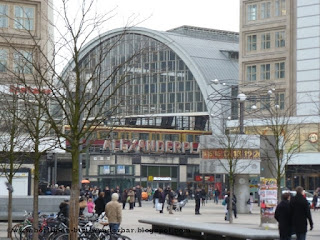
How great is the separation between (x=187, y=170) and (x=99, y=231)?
78408 mm

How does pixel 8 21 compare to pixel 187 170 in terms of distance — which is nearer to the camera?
pixel 8 21

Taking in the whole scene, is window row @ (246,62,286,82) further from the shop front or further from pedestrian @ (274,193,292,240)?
pedestrian @ (274,193,292,240)

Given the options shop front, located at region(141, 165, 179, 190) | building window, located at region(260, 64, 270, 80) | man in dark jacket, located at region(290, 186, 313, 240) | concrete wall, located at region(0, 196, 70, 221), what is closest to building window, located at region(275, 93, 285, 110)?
building window, located at region(260, 64, 270, 80)

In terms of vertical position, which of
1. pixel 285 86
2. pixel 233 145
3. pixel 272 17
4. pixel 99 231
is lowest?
pixel 99 231

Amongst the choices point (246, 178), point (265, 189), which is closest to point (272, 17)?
point (246, 178)

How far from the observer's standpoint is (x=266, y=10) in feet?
290

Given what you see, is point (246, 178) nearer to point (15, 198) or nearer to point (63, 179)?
point (15, 198)

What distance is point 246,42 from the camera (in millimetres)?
90375

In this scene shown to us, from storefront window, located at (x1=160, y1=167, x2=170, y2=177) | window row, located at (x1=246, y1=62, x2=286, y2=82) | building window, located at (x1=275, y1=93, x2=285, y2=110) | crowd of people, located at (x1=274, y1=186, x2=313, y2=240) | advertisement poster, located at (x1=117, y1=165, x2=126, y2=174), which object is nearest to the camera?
crowd of people, located at (x1=274, y1=186, x2=313, y2=240)

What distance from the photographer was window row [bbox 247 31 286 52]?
8738 centimetres

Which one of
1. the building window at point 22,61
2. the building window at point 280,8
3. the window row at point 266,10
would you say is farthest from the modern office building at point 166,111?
the building window at point 22,61

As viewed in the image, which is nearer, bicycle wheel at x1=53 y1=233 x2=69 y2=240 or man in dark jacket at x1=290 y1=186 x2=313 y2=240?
man in dark jacket at x1=290 y1=186 x2=313 y2=240

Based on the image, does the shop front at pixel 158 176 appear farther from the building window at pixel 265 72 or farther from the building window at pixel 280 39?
the building window at pixel 280 39

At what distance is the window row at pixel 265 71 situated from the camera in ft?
288
